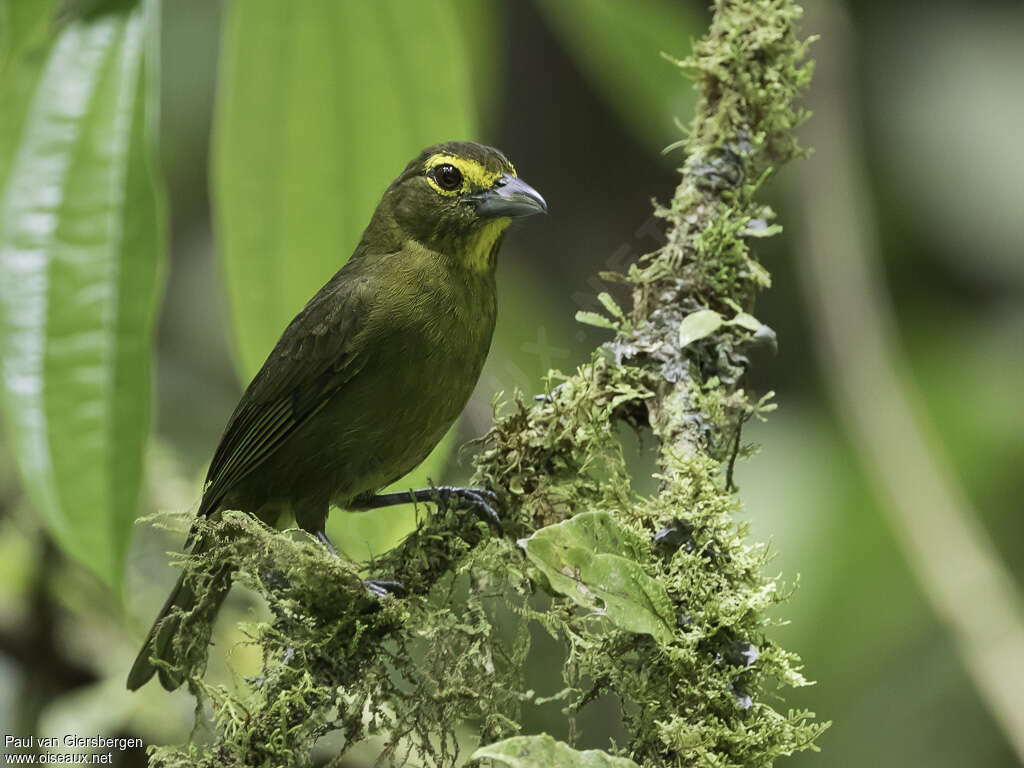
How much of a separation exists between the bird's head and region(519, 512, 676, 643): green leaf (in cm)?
117

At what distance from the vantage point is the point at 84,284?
2244 millimetres

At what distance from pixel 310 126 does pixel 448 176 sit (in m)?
0.34

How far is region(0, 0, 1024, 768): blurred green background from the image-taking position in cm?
252

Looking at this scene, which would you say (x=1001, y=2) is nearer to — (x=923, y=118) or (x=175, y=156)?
(x=923, y=118)

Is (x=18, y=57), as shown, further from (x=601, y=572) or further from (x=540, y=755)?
(x=540, y=755)

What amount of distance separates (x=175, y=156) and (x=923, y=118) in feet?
10.1

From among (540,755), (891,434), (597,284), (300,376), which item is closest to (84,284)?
(300,376)

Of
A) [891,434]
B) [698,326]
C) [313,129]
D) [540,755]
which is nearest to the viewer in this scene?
[540,755]

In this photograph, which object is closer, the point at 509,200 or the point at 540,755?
the point at 540,755

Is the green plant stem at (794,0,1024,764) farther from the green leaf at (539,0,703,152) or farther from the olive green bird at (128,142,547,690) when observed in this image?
the olive green bird at (128,142,547,690)

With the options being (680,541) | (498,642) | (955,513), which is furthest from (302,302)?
(955,513)

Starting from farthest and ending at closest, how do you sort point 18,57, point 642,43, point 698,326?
point 642,43
point 18,57
point 698,326

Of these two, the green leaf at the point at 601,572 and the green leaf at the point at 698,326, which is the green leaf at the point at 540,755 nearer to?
the green leaf at the point at 601,572

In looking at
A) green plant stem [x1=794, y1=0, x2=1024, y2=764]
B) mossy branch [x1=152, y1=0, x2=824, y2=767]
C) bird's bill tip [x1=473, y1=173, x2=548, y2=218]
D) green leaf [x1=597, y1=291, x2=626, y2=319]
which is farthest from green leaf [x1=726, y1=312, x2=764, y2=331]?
green plant stem [x1=794, y1=0, x2=1024, y2=764]
